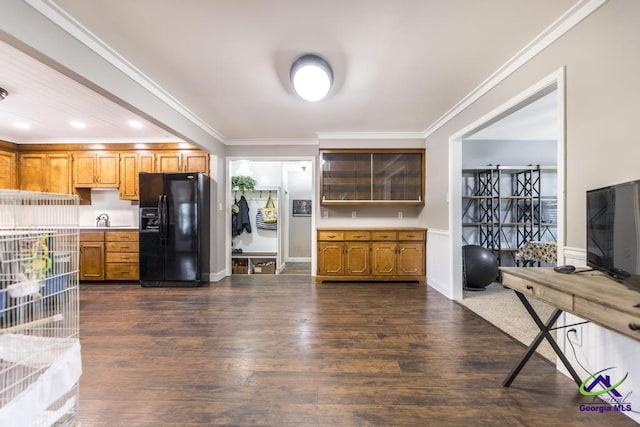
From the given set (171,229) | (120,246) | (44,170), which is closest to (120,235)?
(120,246)

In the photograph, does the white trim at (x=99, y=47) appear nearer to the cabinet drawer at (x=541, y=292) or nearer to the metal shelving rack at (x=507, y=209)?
the cabinet drawer at (x=541, y=292)

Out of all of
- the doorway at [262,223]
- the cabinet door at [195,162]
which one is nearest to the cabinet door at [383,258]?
the doorway at [262,223]

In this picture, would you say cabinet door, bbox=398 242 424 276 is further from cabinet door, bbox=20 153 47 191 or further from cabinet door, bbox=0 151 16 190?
cabinet door, bbox=0 151 16 190

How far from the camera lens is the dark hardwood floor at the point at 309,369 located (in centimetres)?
146

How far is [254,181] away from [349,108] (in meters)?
3.09

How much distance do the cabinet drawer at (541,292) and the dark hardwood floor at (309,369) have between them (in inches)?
27.0

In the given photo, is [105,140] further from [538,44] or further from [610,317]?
[610,317]

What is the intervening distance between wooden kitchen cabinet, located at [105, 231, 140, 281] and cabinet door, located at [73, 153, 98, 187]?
1.06 metres

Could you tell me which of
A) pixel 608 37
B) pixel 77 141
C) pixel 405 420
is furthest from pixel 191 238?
pixel 608 37

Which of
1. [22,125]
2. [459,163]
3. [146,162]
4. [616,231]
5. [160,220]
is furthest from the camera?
[146,162]

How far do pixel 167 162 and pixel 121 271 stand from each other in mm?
1866

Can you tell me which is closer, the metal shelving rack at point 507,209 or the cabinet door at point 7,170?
the cabinet door at point 7,170

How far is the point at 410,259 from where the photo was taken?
13.4 feet

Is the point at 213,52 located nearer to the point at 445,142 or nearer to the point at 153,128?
the point at 153,128
